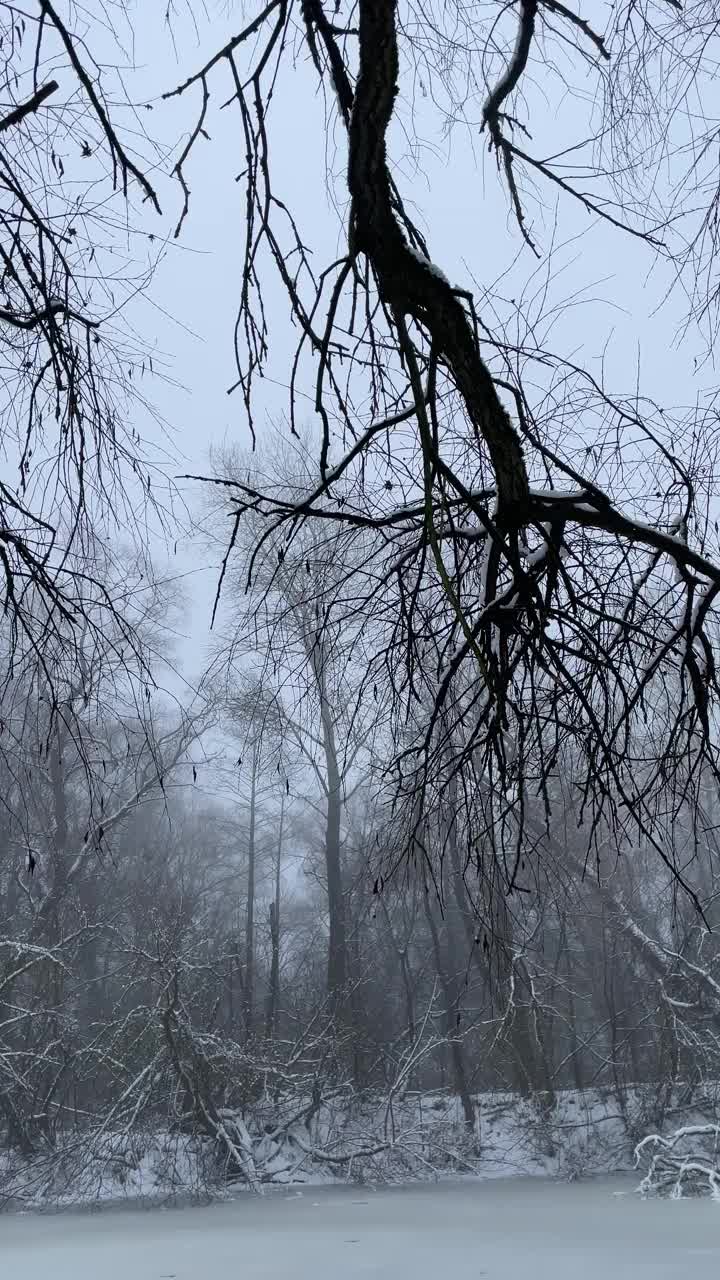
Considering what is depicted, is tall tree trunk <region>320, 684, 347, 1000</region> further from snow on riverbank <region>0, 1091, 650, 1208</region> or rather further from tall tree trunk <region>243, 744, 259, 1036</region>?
snow on riverbank <region>0, 1091, 650, 1208</region>

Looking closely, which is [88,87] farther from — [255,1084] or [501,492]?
[255,1084]

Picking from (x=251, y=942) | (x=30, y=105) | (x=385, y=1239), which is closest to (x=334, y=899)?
(x=251, y=942)

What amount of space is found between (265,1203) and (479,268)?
31.6 feet

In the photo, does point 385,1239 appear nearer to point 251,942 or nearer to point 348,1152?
point 348,1152

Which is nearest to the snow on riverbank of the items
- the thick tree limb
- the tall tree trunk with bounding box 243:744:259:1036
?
the tall tree trunk with bounding box 243:744:259:1036

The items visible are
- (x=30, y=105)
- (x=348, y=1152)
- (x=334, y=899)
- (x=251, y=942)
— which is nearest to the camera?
(x=30, y=105)

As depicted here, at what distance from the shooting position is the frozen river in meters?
7.10

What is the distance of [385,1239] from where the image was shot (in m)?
8.15

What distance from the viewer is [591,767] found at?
6.20 feet

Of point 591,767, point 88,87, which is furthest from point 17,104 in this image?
point 591,767


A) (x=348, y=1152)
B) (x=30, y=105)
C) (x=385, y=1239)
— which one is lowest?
(x=385, y=1239)

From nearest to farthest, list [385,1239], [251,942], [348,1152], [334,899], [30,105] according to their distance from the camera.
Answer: [30,105], [385,1239], [348,1152], [334,899], [251,942]

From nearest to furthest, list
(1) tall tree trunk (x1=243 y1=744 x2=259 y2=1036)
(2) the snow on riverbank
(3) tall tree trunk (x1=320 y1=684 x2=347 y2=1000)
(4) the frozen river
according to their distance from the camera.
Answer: (4) the frozen river, (2) the snow on riverbank, (1) tall tree trunk (x1=243 y1=744 x2=259 y2=1036), (3) tall tree trunk (x1=320 y1=684 x2=347 y2=1000)

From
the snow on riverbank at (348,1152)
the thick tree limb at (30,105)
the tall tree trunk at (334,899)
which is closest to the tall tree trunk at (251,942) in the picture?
the tall tree trunk at (334,899)
